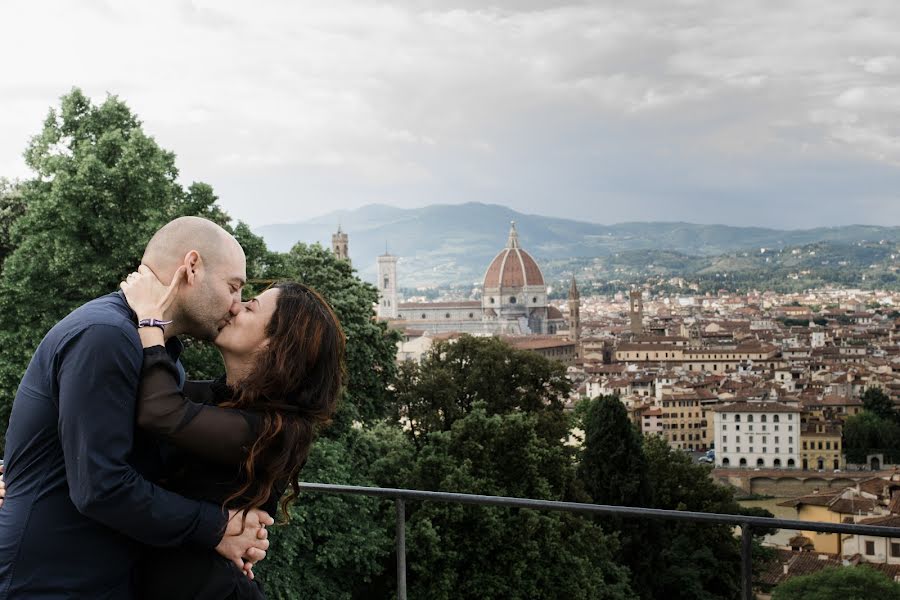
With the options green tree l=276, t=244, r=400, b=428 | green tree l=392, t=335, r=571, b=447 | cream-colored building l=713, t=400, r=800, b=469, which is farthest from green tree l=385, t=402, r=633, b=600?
cream-colored building l=713, t=400, r=800, b=469

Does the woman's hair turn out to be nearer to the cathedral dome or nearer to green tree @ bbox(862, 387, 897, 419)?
green tree @ bbox(862, 387, 897, 419)

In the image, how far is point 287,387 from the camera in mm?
1868

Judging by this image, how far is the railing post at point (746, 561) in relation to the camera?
2671 millimetres

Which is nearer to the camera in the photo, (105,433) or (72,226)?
(105,433)

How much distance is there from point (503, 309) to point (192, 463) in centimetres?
12774

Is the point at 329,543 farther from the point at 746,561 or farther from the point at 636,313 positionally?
the point at 636,313

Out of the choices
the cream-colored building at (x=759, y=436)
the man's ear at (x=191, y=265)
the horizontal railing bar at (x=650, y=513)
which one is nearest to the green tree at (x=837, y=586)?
the horizontal railing bar at (x=650, y=513)

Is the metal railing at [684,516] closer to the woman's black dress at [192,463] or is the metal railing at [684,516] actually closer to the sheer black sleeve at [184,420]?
the woman's black dress at [192,463]

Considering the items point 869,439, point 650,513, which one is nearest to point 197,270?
point 650,513

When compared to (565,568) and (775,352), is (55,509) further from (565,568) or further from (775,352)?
(775,352)

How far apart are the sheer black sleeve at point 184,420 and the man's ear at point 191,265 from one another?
165 mm

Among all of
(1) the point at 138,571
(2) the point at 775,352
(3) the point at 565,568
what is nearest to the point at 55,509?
(1) the point at 138,571

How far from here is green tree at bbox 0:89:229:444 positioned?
37.5 feet

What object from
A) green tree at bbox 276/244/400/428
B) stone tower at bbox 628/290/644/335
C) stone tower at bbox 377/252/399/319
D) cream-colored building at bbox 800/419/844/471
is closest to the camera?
green tree at bbox 276/244/400/428
